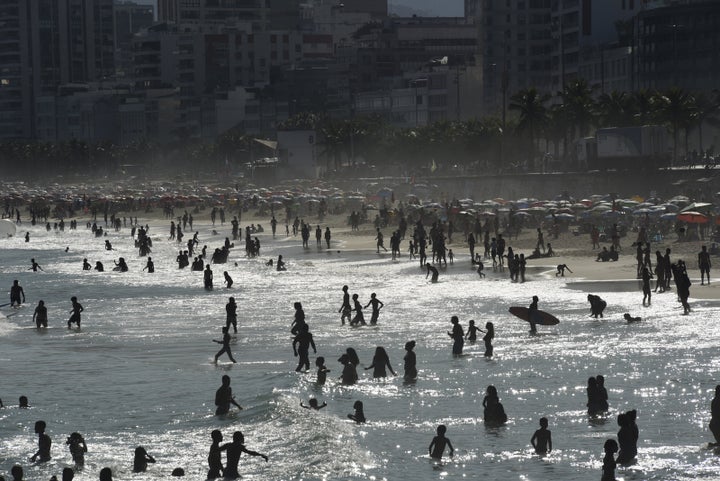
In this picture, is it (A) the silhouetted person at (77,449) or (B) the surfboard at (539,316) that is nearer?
(A) the silhouetted person at (77,449)

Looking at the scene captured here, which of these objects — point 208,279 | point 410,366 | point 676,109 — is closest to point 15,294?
point 208,279

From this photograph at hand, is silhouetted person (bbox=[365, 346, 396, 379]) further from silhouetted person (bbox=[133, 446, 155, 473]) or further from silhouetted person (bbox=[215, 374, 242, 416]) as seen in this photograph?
silhouetted person (bbox=[133, 446, 155, 473])

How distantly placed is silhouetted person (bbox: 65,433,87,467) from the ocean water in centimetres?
26

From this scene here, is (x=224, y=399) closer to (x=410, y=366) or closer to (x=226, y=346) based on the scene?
(x=410, y=366)

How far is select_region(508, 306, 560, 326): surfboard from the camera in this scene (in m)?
40.3

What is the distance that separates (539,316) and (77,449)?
17023mm

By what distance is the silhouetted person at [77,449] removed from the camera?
26.9 m

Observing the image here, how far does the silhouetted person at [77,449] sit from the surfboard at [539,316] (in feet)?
54.6

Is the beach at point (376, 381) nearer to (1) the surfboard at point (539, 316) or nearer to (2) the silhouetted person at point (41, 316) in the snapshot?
(1) the surfboard at point (539, 316)

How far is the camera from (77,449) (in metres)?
26.9

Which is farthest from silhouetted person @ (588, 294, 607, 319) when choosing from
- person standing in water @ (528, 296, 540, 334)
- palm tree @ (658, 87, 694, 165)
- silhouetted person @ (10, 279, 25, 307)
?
palm tree @ (658, 87, 694, 165)

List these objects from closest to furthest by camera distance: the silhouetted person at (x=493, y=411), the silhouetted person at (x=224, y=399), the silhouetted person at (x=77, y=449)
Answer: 1. the silhouetted person at (x=77, y=449)
2. the silhouetted person at (x=493, y=411)
3. the silhouetted person at (x=224, y=399)

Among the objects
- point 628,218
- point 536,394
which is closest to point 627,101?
point 628,218

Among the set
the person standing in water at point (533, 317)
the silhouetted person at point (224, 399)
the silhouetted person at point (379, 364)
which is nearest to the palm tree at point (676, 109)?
the person standing in water at point (533, 317)
